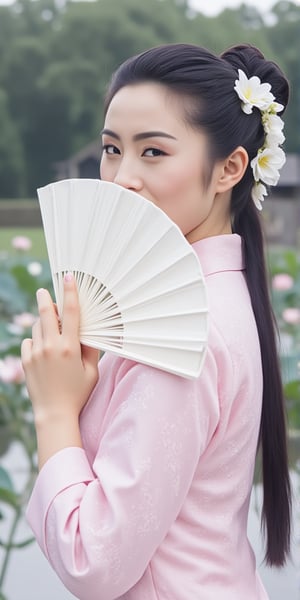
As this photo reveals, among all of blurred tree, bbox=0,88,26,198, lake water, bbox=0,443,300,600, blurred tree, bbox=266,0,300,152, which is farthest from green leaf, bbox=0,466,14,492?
blurred tree, bbox=0,88,26,198

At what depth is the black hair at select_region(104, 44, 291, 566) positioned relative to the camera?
0.75 metres

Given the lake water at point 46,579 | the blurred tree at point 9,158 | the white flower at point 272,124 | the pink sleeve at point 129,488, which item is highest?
the blurred tree at point 9,158

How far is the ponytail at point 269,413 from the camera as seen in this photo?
80 centimetres

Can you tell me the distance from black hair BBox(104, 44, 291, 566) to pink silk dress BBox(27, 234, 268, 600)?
0.13 feet

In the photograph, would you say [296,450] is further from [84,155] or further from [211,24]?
[211,24]

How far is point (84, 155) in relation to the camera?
12977 millimetres

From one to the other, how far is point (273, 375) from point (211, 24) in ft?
44.5

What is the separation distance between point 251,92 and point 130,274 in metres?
0.21

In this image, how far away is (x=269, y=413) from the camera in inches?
32.5

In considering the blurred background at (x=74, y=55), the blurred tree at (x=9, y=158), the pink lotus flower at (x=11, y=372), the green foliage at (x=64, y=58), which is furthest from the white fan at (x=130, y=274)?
the blurred tree at (x=9, y=158)

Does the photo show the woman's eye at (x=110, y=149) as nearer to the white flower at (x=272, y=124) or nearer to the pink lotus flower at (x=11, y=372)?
the white flower at (x=272, y=124)

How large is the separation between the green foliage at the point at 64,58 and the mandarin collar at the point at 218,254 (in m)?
12.9

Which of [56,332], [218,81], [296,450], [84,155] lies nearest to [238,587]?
[56,332]

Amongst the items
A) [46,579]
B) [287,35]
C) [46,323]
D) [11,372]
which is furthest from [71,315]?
[287,35]
